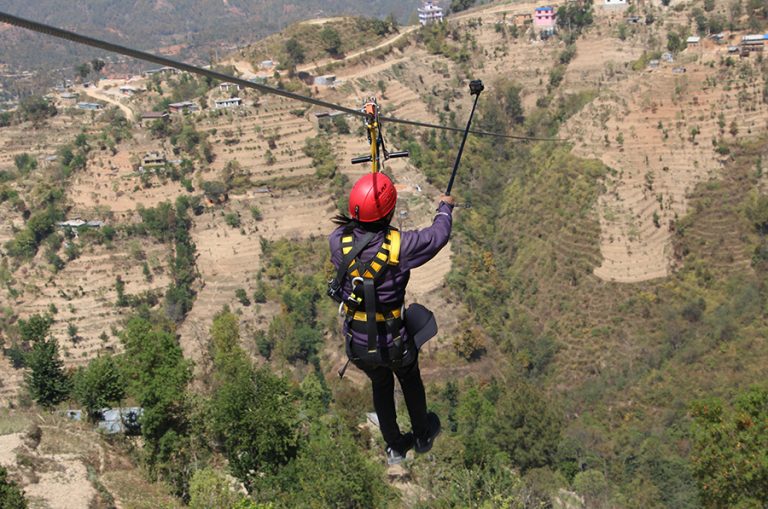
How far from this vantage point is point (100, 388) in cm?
1673

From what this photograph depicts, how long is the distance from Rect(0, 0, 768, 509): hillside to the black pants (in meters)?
8.68

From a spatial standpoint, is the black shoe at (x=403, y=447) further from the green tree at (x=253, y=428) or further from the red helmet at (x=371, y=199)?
the green tree at (x=253, y=428)

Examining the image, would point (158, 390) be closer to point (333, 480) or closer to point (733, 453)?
point (333, 480)

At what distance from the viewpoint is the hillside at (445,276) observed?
1595 cm

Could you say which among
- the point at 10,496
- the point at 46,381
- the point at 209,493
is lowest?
the point at 46,381

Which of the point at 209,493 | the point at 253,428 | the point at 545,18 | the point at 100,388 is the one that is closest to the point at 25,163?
the point at 100,388

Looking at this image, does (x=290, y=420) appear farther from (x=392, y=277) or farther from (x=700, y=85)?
(x=700, y=85)

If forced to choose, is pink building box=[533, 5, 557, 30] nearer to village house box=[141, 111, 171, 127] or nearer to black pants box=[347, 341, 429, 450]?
village house box=[141, 111, 171, 127]

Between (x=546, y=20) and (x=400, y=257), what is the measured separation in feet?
182

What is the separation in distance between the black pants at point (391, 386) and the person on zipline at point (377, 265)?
0.01 meters

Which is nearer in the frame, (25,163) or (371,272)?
(371,272)

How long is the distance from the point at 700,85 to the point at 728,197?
8.42 meters

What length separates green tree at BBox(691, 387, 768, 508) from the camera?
13.4 m

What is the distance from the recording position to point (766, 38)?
139 ft
